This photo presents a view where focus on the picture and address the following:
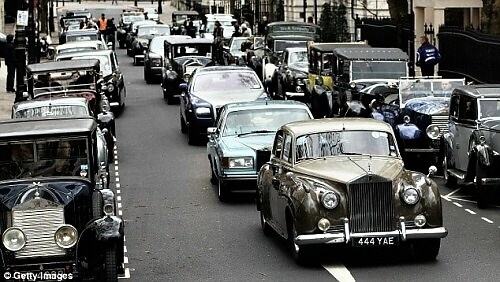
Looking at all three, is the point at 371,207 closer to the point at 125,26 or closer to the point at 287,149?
the point at 287,149

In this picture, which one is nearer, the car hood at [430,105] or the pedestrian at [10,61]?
the car hood at [430,105]

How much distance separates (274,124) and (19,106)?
502cm

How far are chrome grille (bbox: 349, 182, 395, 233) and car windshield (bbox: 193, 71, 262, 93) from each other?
14.4 meters

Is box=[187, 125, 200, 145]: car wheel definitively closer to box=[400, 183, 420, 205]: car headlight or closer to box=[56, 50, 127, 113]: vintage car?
box=[56, 50, 127, 113]: vintage car

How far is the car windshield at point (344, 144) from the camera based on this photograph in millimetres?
15469

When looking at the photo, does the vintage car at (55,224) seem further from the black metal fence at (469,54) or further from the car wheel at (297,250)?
the black metal fence at (469,54)

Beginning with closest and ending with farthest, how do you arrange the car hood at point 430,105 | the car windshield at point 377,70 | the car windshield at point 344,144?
the car windshield at point 344,144
the car hood at point 430,105
the car windshield at point 377,70

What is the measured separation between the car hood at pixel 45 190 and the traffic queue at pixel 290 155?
0.05ft

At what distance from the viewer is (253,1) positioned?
81.7 meters

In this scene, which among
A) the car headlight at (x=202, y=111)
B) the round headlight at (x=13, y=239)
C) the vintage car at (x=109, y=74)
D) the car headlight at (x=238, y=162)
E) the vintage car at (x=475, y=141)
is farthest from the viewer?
the vintage car at (x=109, y=74)

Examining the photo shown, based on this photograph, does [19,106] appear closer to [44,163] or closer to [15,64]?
[44,163]

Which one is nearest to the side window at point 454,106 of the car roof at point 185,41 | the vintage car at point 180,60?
the vintage car at point 180,60

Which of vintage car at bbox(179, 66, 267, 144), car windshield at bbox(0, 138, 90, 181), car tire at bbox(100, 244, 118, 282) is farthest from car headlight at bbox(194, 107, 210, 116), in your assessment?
car tire at bbox(100, 244, 118, 282)

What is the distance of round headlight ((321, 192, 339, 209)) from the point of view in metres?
14.1
